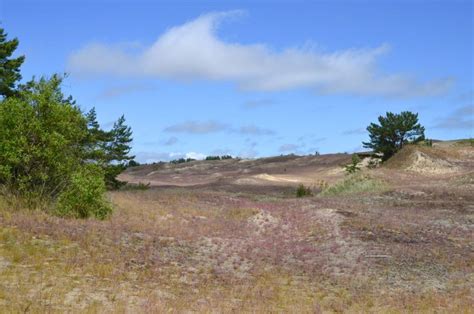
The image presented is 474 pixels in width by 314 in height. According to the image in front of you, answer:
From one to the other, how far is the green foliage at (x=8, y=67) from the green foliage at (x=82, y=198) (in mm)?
13787

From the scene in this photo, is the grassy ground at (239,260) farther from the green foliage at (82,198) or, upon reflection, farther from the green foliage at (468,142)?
the green foliage at (468,142)

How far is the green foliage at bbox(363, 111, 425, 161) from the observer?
5656cm

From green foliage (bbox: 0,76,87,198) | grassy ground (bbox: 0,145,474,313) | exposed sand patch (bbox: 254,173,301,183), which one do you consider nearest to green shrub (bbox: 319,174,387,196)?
grassy ground (bbox: 0,145,474,313)

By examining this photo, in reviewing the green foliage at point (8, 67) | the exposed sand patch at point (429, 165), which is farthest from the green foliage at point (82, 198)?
the exposed sand patch at point (429, 165)

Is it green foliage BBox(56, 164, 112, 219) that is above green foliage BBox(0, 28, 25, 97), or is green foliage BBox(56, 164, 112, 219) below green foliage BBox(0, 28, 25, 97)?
below

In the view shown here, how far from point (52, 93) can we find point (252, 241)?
1087 cm

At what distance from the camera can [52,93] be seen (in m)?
23.0

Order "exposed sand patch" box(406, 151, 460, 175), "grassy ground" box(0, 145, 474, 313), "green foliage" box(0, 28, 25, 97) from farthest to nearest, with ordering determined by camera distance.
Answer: "exposed sand patch" box(406, 151, 460, 175)
"green foliage" box(0, 28, 25, 97)
"grassy ground" box(0, 145, 474, 313)

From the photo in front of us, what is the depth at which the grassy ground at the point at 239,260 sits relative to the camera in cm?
1298

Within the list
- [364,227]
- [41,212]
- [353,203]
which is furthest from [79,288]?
[353,203]

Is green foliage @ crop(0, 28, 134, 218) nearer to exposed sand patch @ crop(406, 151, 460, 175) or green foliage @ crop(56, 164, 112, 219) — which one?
green foliage @ crop(56, 164, 112, 219)

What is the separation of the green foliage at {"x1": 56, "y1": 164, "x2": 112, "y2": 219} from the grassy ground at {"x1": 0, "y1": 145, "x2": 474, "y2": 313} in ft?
3.87

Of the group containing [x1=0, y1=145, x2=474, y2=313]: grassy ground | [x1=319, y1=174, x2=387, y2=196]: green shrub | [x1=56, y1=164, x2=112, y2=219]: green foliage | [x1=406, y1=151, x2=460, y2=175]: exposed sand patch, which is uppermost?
[x1=406, y1=151, x2=460, y2=175]: exposed sand patch

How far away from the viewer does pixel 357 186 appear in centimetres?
4400
